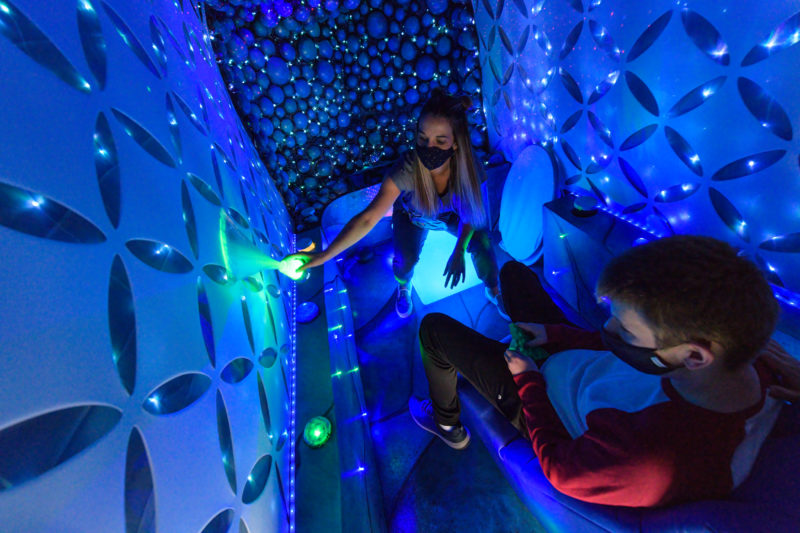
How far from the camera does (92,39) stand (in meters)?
0.63

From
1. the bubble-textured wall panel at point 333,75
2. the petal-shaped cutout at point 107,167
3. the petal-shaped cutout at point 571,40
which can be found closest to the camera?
the petal-shaped cutout at point 107,167

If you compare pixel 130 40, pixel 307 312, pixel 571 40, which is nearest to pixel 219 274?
pixel 130 40

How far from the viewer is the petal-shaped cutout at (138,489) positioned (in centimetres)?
50

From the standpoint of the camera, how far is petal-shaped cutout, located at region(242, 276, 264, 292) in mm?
1217

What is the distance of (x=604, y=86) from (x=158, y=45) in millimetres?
1739

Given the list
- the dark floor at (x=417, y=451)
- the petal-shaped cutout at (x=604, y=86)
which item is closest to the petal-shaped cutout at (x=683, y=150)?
the petal-shaped cutout at (x=604, y=86)

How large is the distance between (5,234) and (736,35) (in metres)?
1.72

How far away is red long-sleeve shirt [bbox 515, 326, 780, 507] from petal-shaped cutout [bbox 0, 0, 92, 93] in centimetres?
127

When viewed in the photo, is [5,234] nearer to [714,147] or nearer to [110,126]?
[110,126]

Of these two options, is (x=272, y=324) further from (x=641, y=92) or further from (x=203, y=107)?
(x=641, y=92)

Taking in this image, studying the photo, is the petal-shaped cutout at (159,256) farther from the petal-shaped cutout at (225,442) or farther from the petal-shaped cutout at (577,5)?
the petal-shaped cutout at (577,5)

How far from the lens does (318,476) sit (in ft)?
4.62

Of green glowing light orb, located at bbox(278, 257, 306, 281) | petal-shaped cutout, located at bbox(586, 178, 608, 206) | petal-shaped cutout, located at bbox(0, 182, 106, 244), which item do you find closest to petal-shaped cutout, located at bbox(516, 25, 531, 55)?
petal-shaped cutout, located at bbox(586, 178, 608, 206)

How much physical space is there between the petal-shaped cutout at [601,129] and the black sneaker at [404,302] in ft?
4.38
